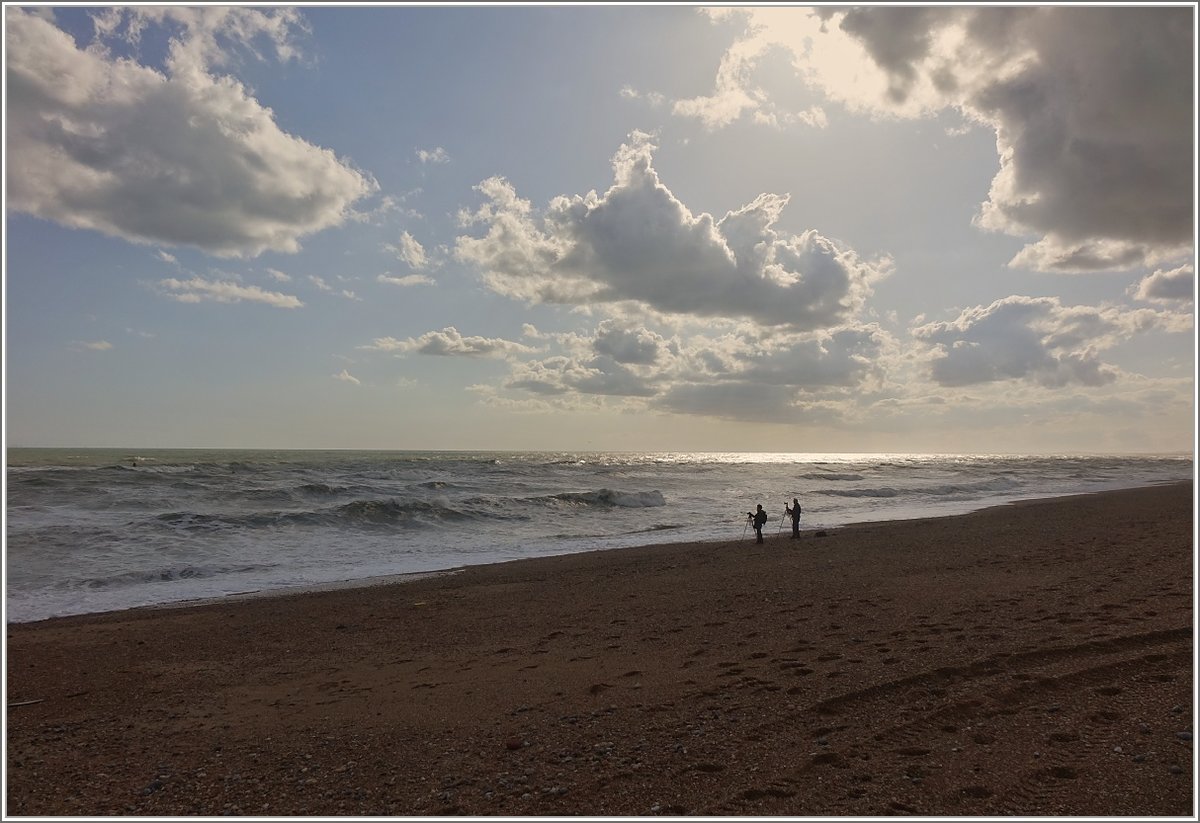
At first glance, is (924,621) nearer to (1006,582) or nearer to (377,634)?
(1006,582)

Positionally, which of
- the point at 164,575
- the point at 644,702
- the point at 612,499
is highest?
the point at 644,702

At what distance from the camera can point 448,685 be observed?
7.74 meters

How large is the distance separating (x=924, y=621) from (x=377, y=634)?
8.52 meters

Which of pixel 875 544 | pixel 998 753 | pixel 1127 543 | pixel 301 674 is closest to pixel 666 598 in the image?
pixel 301 674

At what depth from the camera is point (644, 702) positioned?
6613mm

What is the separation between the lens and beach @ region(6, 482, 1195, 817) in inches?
189

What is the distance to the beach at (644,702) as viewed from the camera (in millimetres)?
4805

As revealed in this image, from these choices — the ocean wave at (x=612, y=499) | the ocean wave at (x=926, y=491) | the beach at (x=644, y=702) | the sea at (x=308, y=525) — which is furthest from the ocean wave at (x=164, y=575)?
the ocean wave at (x=926, y=491)

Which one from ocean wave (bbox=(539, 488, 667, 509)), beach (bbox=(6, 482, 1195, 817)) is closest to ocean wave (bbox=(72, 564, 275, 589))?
beach (bbox=(6, 482, 1195, 817))

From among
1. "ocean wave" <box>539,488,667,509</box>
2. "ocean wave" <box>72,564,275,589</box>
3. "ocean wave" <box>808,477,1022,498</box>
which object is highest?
"ocean wave" <box>808,477,1022,498</box>

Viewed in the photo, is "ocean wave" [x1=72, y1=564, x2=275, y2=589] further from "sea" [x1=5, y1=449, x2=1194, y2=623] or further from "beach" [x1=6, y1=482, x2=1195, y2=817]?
"beach" [x1=6, y1=482, x2=1195, y2=817]

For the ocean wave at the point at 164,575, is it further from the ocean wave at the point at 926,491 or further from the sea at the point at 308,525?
the ocean wave at the point at 926,491

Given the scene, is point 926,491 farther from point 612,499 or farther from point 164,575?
point 164,575

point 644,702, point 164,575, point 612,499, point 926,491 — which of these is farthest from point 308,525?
point 926,491
